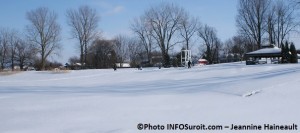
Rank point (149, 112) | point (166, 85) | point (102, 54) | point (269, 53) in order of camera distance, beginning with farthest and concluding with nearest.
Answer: point (102, 54)
point (269, 53)
point (166, 85)
point (149, 112)

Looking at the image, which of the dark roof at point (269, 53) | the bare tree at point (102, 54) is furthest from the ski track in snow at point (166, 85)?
the bare tree at point (102, 54)

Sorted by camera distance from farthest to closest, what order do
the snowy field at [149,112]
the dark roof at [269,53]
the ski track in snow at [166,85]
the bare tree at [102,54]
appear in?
the bare tree at [102,54] < the dark roof at [269,53] < the ski track in snow at [166,85] < the snowy field at [149,112]

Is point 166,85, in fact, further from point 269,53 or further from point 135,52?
point 135,52

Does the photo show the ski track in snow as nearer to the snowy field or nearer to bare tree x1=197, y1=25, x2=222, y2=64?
the snowy field

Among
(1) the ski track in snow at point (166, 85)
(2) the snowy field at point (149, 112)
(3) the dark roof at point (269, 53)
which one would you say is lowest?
(2) the snowy field at point (149, 112)

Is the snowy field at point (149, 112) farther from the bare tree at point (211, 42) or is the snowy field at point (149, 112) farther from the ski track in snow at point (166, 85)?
the bare tree at point (211, 42)

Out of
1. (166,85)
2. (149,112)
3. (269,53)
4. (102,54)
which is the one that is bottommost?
(149,112)

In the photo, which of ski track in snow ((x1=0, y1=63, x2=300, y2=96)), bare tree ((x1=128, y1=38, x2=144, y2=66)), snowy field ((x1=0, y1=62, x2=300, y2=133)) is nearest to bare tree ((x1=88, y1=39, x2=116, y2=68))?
bare tree ((x1=128, y1=38, x2=144, y2=66))

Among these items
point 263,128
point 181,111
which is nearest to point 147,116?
point 181,111

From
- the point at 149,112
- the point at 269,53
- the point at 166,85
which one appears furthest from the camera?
the point at 269,53

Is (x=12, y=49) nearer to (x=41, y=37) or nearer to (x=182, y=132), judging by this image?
(x=41, y=37)

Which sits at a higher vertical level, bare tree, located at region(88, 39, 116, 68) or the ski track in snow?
bare tree, located at region(88, 39, 116, 68)

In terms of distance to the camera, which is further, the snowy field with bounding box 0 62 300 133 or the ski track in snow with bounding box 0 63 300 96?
the ski track in snow with bounding box 0 63 300 96

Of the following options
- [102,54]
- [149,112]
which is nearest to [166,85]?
[149,112]
